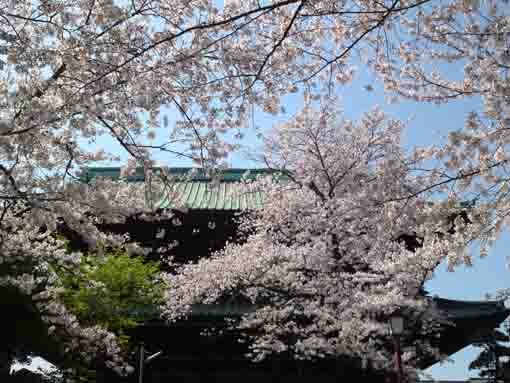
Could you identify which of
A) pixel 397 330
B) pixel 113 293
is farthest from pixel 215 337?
pixel 397 330

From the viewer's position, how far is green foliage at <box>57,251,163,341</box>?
1009 centimetres

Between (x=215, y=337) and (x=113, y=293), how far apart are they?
230 cm

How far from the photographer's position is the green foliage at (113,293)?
10094 mm

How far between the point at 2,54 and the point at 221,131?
2287mm

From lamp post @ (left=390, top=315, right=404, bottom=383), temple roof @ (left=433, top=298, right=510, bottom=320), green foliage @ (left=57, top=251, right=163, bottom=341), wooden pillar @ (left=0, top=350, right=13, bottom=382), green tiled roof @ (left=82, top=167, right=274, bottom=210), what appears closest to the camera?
lamp post @ (left=390, top=315, right=404, bottom=383)

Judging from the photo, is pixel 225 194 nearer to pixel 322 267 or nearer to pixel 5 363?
pixel 322 267

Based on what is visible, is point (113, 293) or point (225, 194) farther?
point (225, 194)

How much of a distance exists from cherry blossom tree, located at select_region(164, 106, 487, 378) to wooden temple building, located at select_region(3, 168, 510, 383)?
1.62 feet

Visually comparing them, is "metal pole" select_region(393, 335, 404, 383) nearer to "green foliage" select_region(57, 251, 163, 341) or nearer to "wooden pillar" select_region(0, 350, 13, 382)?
"green foliage" select_region(57, 251, 163, 341)

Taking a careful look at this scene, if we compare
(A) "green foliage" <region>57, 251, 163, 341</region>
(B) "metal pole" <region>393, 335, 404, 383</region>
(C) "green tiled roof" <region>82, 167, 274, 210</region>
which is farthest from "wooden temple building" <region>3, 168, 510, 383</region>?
(B) "metal pole" <region>393, 335, 404, 383</region>

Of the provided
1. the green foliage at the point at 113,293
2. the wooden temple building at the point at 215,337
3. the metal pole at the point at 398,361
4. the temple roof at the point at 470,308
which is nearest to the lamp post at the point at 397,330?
the metal pole at the point at 398,361

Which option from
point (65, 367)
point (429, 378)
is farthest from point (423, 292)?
point (65, 367)

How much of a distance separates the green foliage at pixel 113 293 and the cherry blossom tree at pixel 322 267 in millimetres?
548

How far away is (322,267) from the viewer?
1017cm
